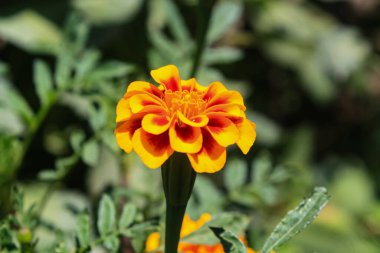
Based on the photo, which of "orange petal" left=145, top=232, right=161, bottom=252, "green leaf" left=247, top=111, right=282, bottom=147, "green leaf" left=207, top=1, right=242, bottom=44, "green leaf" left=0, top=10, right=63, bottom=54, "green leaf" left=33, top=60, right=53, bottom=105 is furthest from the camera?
"green leaf" left=247, top=111, right=282, bottom=147

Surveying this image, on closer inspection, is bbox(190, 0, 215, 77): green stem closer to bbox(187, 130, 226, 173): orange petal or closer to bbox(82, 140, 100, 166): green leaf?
bbox(82, 140, 100, 166): green leaf

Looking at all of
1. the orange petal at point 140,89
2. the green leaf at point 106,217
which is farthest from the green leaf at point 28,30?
the orange petal at point 140,89

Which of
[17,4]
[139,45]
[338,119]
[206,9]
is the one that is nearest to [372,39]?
[338,119]

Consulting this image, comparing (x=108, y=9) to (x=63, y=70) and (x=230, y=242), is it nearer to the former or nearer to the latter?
(x=63, y=70)

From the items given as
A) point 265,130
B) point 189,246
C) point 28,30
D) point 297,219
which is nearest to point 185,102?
point 297,219

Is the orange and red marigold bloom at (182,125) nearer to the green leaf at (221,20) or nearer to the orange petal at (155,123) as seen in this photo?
the orange petal at (155,123)

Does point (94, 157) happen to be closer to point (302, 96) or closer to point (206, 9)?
point (206, 9)

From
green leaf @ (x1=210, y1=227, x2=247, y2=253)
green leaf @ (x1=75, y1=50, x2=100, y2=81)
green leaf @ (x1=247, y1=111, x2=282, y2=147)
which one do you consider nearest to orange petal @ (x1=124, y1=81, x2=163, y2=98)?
green leaf @ (x1=210, y1=227, x2=247, y2=253)
